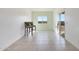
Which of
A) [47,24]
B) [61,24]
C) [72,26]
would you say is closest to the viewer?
[72,26]

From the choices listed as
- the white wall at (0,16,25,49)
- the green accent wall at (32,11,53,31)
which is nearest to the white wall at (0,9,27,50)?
the white wall at (0,16,25,49)

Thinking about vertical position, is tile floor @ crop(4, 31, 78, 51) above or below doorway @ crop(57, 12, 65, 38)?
below

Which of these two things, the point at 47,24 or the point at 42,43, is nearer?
the point at 42,43

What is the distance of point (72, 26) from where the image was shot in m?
1.23

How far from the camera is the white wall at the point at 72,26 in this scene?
3.90 ft

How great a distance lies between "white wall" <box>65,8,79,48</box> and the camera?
3.90ft

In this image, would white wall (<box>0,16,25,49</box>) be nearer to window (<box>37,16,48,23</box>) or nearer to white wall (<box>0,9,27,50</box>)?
white wall (<box>0,9,27,50</box>)

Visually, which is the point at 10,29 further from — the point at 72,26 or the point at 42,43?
the point at 72,26

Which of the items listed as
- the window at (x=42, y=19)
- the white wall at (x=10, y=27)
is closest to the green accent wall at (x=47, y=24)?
the window at (x=42, y=19)

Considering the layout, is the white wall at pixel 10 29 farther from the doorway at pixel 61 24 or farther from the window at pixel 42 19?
the doorway at pixel 61 24

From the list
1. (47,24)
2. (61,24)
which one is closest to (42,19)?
(47,24)
